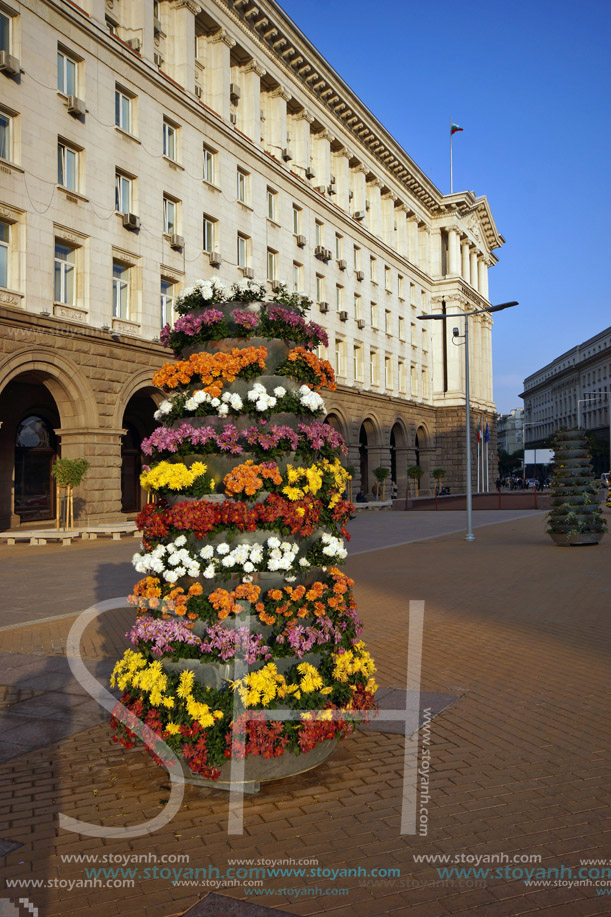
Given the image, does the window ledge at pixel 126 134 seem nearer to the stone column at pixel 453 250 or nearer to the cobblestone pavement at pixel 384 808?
the cobblestone pavement at pixel 384 808

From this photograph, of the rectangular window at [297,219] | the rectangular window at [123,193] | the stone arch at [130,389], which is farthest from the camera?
the rectangular window at [297,219]

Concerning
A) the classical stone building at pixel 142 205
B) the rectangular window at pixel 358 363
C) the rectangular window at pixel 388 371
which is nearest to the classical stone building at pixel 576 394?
the rectangular window at pixel 388 371

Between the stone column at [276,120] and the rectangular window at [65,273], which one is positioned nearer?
the rectangular window at [65,273]

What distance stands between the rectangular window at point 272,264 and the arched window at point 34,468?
45.2ft

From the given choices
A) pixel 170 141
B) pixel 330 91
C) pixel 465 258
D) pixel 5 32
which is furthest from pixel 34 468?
pixel 465 258

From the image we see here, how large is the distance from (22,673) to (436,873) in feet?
16.9

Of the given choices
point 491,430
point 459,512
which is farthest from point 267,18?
point 491,430

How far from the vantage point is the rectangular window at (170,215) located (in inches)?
1122

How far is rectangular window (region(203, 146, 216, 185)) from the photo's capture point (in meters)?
31.4

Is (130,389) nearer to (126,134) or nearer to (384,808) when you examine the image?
(126,134)

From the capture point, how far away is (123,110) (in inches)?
1053

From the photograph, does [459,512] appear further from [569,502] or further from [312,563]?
[312,563]

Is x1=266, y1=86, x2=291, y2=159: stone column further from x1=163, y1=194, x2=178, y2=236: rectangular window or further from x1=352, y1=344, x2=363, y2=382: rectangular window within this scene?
x1=352, y1=344, x2=363, y2=382: rectangular window

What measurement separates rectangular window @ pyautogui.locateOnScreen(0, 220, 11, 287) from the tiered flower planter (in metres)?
16.5
